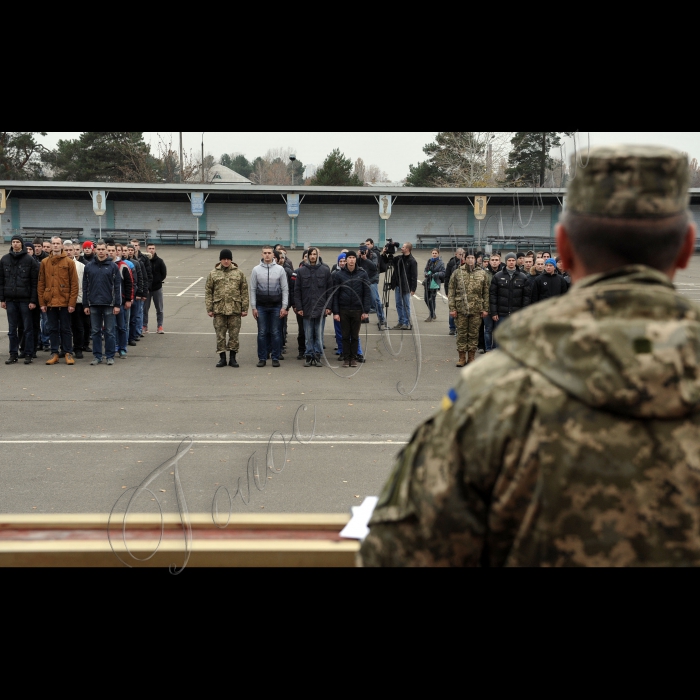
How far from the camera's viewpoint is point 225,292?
44.4 ft

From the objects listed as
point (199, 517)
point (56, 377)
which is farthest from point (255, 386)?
point (199, 517)

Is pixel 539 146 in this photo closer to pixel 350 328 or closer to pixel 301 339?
pixel 350 328

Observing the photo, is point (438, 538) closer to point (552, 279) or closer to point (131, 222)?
point (552, 279)

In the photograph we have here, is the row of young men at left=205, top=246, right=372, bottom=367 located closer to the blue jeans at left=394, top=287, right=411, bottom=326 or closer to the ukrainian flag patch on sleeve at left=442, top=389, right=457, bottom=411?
the blue jeans at left=394, top=287, right=411, bottom=326

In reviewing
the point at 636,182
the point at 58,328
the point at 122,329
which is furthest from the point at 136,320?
Result: the point at 636,182

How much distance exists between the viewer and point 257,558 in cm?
258

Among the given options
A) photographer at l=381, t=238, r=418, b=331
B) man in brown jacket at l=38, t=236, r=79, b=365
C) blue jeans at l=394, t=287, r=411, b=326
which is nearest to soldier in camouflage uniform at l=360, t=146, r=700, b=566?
man in brown jacket at l=38, t=236, r=79, b=365

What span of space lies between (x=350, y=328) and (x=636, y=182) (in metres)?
12.0

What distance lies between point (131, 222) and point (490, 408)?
38029mm

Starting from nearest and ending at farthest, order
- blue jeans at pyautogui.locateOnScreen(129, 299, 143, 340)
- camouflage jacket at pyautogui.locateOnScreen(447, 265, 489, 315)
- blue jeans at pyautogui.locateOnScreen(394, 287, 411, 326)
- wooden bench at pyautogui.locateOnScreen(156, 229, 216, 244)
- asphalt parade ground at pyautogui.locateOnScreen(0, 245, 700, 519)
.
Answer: asphalt parade ground at pyautogui.locateOnScreen(0, 245, 700, 519), camouflage jacket at pyautogui.locateOnScreen(447, 265, 489, 315), blue jeans at pyautogui.locateOnScreen(129, 299, 143, 340), blue jeans at pyautogui.locateOnScreen(394, 287, 411, 326), wooden bench at pyautogui.locateOnScreen(156, 229, 216, 244)

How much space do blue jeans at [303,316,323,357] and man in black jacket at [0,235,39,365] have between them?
15.2 ft

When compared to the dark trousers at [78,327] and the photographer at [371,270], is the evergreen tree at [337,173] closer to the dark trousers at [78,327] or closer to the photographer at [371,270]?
the photographer at [371,270]

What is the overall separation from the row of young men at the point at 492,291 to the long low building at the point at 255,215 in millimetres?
19766

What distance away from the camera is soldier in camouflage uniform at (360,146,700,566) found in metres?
1.43
